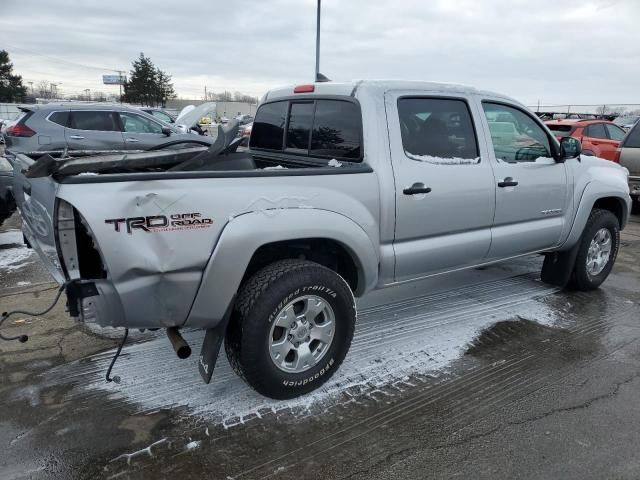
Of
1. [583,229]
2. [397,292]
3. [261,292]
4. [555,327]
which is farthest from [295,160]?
[583,229]

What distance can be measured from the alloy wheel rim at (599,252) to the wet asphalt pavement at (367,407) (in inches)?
29.9

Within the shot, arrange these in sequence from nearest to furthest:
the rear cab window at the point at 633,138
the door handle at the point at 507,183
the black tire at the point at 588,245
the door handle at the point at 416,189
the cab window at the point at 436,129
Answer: the door handle at the point at 416,189
the cab window at the point at 436,129
the door handle at the point at 507,183
the black tire at the point at 588,245
the rear cab window at the point at 633,138

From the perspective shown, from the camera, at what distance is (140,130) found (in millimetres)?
12102

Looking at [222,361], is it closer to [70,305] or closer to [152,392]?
[152,392]

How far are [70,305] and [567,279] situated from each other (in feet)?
15.0

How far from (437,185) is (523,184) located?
1.08m

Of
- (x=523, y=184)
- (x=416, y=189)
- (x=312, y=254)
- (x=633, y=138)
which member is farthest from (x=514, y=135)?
(x=633, y=138)

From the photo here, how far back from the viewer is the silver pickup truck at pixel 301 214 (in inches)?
Result: 101

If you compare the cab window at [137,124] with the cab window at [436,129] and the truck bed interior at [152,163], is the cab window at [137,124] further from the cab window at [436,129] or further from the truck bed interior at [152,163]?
the cab window at [436,129]

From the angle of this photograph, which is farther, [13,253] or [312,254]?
[13,253]

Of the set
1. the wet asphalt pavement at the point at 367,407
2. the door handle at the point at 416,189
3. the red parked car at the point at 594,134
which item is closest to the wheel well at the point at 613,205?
the wet asphalt pavement at the point at 367,407

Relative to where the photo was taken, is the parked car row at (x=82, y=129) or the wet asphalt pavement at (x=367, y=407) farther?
the parked car row at (x=82, y=129)

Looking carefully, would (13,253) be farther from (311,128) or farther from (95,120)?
(95,120)

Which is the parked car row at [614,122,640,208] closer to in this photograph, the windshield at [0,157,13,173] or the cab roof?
the cab roof
